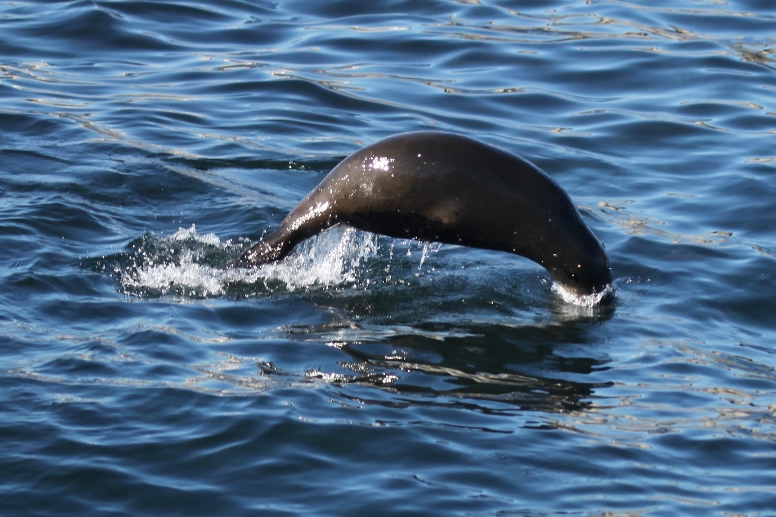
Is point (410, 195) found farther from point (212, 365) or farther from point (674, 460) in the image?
point (674, 460)

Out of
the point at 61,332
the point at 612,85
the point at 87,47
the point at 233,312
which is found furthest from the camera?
the point at 87,47

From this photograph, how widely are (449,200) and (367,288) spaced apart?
36.7 inches

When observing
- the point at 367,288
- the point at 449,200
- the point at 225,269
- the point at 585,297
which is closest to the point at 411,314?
the point at 367,288

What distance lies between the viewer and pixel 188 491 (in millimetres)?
5453

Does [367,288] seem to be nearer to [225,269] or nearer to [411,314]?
[411,314]

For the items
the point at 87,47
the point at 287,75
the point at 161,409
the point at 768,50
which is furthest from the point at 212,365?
the point at 768,50

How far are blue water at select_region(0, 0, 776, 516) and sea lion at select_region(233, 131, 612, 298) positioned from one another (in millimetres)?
437

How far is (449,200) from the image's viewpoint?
7.54m

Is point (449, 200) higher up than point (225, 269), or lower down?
higher up

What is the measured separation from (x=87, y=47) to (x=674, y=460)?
32.9ft

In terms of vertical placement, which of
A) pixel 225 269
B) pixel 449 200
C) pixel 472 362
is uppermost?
pixel 449 200

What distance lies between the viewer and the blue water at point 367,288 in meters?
5.71

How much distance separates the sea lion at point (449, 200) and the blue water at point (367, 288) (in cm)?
44

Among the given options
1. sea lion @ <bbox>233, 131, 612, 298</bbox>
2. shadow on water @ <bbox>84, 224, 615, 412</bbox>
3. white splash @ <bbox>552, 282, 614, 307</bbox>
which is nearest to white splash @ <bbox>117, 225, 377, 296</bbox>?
shadow on water @ <bbox>84, 224, 615, 412</bbox>
